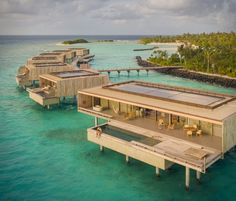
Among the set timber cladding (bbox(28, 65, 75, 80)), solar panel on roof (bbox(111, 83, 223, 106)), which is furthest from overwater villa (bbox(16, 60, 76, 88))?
solar panel on roof (bbox(111, 83, 223, 106))

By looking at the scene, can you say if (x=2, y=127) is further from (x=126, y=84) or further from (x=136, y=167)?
(x=136, y=167)

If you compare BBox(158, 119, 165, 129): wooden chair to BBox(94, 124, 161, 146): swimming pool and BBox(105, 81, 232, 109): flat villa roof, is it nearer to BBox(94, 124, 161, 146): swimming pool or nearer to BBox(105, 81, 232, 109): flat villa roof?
BBox(105, 81, 232, 109): flat villa roof

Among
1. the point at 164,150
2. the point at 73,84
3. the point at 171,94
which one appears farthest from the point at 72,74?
the point at 164,150

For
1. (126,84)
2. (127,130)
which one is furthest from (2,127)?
(127,130)

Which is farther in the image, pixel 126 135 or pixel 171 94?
pixel 171 94

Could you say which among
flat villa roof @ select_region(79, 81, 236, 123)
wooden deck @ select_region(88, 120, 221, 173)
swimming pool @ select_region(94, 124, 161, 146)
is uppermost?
flat villa roof @ select_region(79, 81, 236, 123)

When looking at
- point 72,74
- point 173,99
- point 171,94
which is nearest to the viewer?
point 173,99

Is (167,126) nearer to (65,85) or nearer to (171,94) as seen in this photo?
(171,94)
